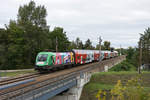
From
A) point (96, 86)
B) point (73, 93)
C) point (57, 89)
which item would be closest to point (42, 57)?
point (73, 93)

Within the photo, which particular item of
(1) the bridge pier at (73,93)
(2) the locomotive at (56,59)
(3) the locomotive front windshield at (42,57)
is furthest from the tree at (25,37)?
(1) the bridge pier at (73,93)

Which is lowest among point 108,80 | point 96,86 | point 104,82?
point 96,86

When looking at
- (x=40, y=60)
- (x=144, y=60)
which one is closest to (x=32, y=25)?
(x=40, y=60)

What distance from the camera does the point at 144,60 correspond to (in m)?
52.0

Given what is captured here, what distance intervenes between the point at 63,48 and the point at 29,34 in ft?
69.1

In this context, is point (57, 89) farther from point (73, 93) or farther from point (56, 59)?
point (56, 59)

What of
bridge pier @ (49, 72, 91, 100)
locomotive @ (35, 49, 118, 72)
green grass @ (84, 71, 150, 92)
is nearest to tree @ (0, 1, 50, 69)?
locomotive @ (35, 49, 118, 72)

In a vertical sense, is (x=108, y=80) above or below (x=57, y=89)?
below

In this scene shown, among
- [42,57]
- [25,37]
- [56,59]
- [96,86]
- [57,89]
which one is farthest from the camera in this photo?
[25,37]

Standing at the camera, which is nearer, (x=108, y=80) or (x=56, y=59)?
(x=56, y=59)

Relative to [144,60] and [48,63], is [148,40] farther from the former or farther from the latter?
[48,63]

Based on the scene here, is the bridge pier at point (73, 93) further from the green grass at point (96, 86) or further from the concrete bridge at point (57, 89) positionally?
the green grass at point (96, 86)

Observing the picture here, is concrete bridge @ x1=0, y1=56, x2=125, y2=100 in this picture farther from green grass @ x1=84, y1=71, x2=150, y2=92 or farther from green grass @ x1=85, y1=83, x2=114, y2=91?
green grass @ x1=84, y1=71, x2=150, y2=92

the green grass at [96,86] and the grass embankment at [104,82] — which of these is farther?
the green grass at [96,86]
